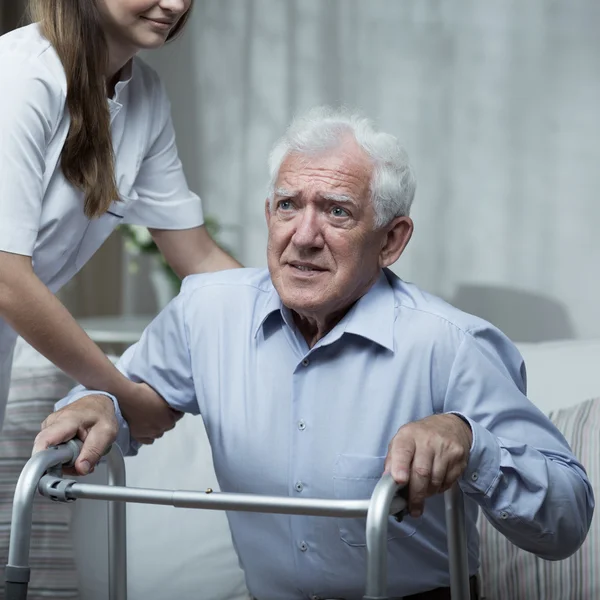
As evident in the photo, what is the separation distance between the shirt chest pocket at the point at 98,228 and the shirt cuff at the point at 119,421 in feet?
1.01

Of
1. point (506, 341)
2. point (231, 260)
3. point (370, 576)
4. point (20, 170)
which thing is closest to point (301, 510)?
point (370, 576)

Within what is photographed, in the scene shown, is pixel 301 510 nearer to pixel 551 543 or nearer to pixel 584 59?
pixel 551 543

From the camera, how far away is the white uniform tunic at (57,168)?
60.1 inches

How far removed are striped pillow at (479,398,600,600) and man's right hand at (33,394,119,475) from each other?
2.87 feet

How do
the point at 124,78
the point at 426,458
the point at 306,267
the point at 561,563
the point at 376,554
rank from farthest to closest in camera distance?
the point at 561,563 → the point at 124,78 → the point at 306,267 → the point at 426,458 → the point at 376,554

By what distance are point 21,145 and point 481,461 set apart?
845mm

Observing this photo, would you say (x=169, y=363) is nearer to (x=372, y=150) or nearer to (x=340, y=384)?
(x=340, y=384)

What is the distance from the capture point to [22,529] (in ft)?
3.94

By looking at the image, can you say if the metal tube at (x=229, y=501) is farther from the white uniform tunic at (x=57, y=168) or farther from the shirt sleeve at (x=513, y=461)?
the white uniform tunic at (x=57, y=168)

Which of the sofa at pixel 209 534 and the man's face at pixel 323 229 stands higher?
the man's face at pixel 323 229

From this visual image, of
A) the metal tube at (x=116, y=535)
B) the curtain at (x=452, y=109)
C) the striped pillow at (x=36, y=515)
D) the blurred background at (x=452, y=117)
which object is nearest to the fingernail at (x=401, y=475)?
the metal tube at (x=116, y=535)

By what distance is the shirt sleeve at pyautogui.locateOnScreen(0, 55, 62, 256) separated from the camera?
59.6 inches

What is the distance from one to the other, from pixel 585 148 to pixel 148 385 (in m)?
2.31

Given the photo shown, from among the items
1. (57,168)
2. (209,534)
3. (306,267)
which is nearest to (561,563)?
(209,534)
